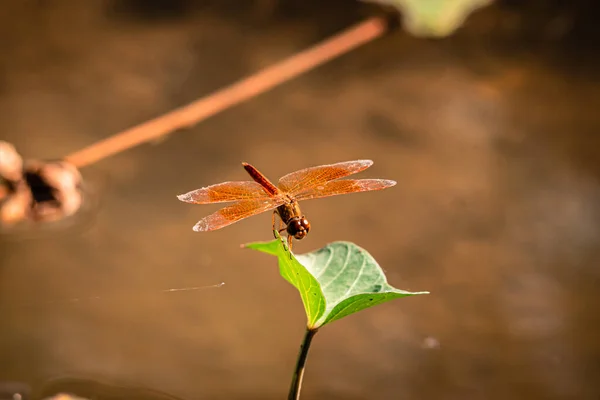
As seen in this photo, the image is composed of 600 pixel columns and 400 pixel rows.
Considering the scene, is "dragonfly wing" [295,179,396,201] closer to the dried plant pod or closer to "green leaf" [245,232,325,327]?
"green leaf" [245,232,325,327]

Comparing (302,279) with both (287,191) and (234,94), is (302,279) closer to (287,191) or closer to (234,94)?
(287,191)

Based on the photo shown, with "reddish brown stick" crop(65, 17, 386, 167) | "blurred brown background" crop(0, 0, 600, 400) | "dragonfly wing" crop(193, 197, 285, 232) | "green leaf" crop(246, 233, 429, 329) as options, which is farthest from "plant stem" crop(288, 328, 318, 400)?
"reddish brown stick" crop(65, 17, 386, 167)

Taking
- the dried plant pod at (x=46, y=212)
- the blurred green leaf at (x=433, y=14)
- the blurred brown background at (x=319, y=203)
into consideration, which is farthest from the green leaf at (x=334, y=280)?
the blurred green leaf at (x=433, y=14)

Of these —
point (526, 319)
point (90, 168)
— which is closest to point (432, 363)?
point (526, 319)

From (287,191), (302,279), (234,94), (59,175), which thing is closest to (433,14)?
(234,94)

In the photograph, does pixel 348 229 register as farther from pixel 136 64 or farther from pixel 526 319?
pixel 136 64
